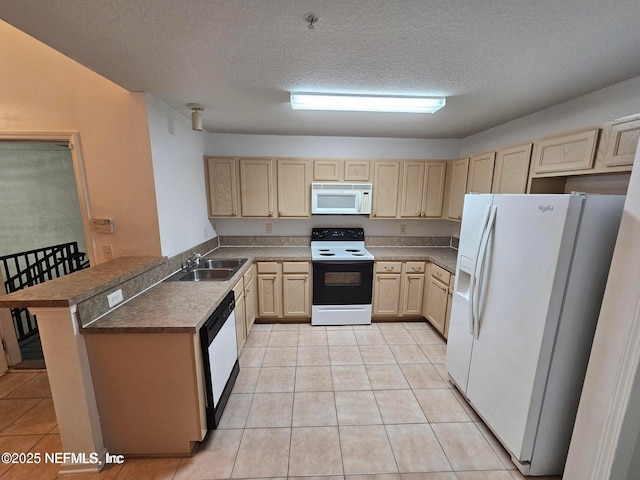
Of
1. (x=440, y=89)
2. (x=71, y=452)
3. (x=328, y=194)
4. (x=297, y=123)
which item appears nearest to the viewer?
(x=71, y=452)

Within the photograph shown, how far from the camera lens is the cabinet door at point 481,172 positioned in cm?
252

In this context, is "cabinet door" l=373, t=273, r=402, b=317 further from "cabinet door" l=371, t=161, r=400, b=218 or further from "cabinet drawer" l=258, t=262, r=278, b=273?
"cabinet drawer" l=258, t=262, r=278, b=273

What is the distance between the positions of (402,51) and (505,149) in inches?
61.4

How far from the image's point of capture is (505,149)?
2.32 meters

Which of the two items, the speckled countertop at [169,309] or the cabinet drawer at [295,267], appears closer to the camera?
the speckled countertop at [169,309]

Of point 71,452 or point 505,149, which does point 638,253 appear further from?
point 71,452

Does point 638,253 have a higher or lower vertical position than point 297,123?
lower

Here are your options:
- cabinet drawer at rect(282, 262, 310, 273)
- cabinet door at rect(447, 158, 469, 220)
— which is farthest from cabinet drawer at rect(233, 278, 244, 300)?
cabinet door at rect(447, 158, 469, 220)

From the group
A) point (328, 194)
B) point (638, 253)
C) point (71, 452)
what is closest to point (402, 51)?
point (638, 253)

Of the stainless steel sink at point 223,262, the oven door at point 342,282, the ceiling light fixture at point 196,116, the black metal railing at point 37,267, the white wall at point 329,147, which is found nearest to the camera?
the ceiling light fixture at point 196,116

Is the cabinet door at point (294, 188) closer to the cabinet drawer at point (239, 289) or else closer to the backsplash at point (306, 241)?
the backsplash at point (306, 241)

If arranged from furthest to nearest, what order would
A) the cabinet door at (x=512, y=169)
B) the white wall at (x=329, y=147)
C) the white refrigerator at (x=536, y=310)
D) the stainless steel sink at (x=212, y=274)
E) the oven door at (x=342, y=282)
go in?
the white wall at (x=329, y=147) → the oven door at (x=342, y=282) → the stainless steel sink at (x=212, y=274) → the cabinet door at (x=512, y=169) → the white refrigerator at (x=536, y=310)

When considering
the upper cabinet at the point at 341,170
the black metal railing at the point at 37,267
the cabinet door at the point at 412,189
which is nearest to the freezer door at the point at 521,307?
the cabinet door at the point at 412,189

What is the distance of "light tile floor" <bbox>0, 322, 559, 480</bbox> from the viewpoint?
156 centimetres
